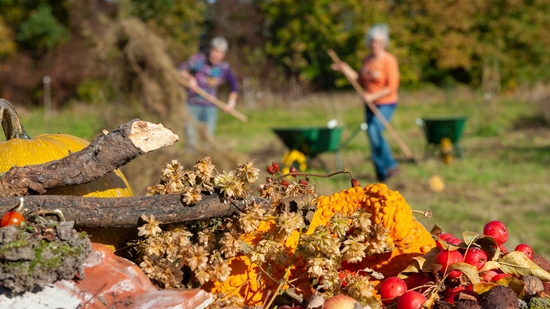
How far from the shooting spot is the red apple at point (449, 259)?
1790 mm

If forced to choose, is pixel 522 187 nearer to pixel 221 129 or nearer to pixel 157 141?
pixel 157 141

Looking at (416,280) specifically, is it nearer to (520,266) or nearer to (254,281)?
(520,266)

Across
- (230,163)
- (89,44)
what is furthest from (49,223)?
(89,44)

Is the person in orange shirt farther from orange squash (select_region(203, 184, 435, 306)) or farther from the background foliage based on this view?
the background foliage

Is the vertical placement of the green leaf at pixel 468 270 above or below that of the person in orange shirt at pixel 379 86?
above

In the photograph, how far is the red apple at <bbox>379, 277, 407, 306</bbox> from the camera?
1771 mm

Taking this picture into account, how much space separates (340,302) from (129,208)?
605 millimetres

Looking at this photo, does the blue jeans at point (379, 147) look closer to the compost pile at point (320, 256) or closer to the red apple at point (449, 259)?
the compost pile at point (320, 256)

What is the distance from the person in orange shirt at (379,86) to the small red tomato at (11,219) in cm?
730

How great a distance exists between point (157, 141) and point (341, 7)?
25.4 metres

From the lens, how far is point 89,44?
25406 millimetres

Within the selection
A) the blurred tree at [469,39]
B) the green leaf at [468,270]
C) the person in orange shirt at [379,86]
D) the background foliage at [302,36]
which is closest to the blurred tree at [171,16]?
the background foliage at [302,36]

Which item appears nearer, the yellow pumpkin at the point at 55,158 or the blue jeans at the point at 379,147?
the yellow pumpkin at the point at 55,158

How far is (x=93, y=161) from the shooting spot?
1733 mm
